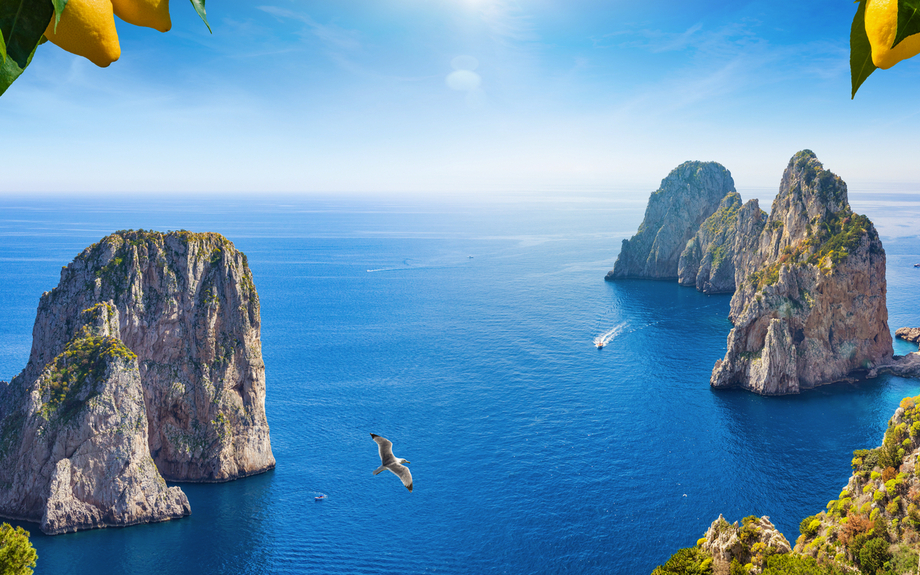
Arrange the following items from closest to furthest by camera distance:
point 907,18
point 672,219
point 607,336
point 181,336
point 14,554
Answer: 1. point 907,18
2. point 14,554
3. point 181,336
4. point 607,336
5. point 672,219

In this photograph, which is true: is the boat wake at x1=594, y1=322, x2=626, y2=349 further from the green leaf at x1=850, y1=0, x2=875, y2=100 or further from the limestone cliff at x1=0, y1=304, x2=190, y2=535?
the green leaf at x1=850, y1=0, x2=875, y2=100

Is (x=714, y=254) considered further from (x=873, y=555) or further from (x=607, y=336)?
(x=873, y=555)

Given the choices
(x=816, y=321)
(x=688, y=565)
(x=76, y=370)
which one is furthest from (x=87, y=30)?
(x=816, y=321)

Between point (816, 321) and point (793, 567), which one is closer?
point (793, 567)

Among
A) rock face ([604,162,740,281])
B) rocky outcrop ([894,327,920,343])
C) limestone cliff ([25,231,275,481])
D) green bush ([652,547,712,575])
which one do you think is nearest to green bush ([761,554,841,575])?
green bush ([652,547,712,575])

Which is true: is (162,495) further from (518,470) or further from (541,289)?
(541,289)

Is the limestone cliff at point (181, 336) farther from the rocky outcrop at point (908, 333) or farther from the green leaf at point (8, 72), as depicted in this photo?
the rocky outcrop at point (908, 333)

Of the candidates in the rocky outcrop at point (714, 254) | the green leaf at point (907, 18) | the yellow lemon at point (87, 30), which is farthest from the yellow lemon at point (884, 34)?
the rocky outcrop at point (714, 254)

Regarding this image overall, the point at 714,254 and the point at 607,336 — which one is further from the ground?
the point at 714,254
